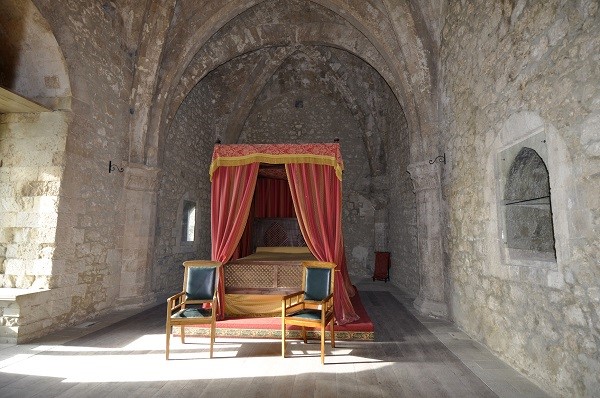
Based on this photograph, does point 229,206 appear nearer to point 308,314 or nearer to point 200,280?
point 200,280

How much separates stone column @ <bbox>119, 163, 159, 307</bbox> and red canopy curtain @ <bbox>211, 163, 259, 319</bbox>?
1831mm

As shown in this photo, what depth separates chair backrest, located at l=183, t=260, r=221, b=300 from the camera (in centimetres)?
363

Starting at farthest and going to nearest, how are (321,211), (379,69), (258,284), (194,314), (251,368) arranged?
(379,69)
(258,284)
(321,211)
(194,314)
(251,368)

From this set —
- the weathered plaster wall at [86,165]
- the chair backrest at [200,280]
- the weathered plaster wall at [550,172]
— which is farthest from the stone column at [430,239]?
the weathered plaster wall at [86,165]

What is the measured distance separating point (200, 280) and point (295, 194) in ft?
5.28

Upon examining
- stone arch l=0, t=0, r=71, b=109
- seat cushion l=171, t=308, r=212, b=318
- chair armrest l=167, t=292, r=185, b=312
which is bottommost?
seat cushion l=171, t=308, r=212, b=318

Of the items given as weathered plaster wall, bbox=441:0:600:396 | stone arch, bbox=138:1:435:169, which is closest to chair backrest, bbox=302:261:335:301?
weathered plaster wall, bbox=441:0:600:396

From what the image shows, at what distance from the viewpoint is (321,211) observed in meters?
4.14

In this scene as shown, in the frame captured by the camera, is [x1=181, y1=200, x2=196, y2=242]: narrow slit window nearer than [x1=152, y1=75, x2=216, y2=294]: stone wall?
No

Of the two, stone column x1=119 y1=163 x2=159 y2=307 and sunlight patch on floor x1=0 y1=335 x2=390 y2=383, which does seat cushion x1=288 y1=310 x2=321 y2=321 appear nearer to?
sunlight patch on floor x1=0 y1=335 x2=390 y2=383

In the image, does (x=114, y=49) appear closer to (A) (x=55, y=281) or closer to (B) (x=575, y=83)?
(A) (x=55, y=281)

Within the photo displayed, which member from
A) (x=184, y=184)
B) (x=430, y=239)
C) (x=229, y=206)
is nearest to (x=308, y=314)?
(x=229, y=206)

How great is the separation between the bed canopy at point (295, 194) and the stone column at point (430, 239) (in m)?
1.54

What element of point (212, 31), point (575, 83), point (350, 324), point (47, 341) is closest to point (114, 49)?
point (212, 31)
